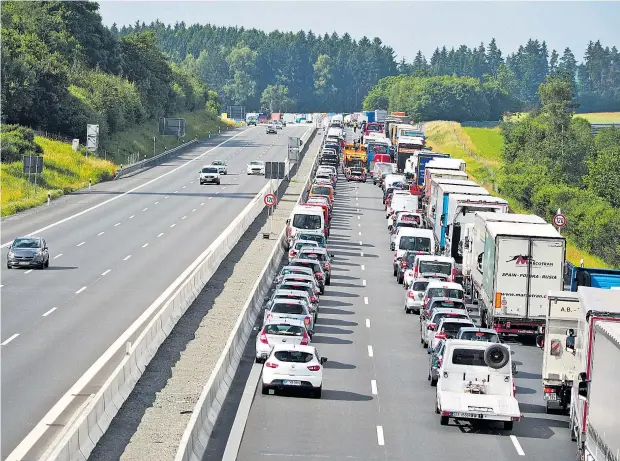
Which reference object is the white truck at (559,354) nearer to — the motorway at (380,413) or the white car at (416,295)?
the motorway at (380,413)

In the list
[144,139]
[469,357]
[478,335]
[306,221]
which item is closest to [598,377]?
[469,357]

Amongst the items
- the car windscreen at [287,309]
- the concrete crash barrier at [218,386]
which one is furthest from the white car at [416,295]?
the car windscreen at [287,309]

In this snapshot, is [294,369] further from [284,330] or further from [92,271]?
[92,271]

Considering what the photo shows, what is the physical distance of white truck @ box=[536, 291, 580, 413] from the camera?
30500 millimetres

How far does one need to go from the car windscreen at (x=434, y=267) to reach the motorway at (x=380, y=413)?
6.85 ft

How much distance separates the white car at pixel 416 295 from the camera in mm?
46500

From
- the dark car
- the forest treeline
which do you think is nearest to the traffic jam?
the dark car

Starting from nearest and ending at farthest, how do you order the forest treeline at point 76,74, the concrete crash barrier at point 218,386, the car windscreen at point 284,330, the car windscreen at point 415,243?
the concrete crash barrier at point 218,386, the car windscreen at point 284,330, the car windscreen at point 415,243, the forest treeline at point 76,74

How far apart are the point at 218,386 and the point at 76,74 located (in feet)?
365

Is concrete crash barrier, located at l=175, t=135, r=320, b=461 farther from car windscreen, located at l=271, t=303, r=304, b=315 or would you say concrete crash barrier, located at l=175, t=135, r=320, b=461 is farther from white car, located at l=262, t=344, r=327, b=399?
white car, located at l=262, t=344, r=327, b=399

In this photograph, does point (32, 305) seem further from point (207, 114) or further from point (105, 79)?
point (207, 114)

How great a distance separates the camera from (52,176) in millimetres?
92875

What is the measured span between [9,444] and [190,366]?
861cm

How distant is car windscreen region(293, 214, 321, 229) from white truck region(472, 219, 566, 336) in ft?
76.2
